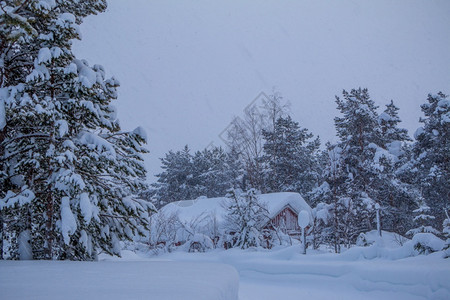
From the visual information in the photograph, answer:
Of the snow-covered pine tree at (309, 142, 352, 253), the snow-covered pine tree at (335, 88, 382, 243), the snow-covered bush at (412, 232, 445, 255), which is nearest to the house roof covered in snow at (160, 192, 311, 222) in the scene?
the snow-covered pine tree at (309, 142, 352, 253)

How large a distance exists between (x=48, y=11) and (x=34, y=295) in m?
5.34

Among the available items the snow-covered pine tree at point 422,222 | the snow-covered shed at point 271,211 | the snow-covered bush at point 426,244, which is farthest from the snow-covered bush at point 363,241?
the snow-covered shed at point 271,211

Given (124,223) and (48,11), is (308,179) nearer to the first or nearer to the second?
(124,223)

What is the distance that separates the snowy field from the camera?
326cm

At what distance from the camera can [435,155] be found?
22234mm

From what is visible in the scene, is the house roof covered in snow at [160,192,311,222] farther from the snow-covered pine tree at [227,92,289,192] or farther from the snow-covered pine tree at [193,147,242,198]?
the snow-covered pine tree at [193,147,242,198]

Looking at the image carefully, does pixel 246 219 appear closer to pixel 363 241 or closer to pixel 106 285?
pixel 363 241

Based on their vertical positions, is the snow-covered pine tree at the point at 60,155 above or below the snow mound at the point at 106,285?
above

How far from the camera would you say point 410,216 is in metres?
25.6

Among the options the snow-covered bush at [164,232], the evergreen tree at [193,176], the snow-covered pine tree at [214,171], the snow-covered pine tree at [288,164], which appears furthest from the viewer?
the evergreen tree at [193,176]

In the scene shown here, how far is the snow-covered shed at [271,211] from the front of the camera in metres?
21.2

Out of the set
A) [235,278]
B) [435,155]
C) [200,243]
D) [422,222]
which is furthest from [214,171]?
[235,278]

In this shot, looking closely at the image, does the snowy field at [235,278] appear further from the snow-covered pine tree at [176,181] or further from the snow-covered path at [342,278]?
the snow-covered pine tree at [176,181]

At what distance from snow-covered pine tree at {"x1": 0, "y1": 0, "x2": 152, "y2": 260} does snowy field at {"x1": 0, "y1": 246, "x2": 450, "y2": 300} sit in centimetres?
83
